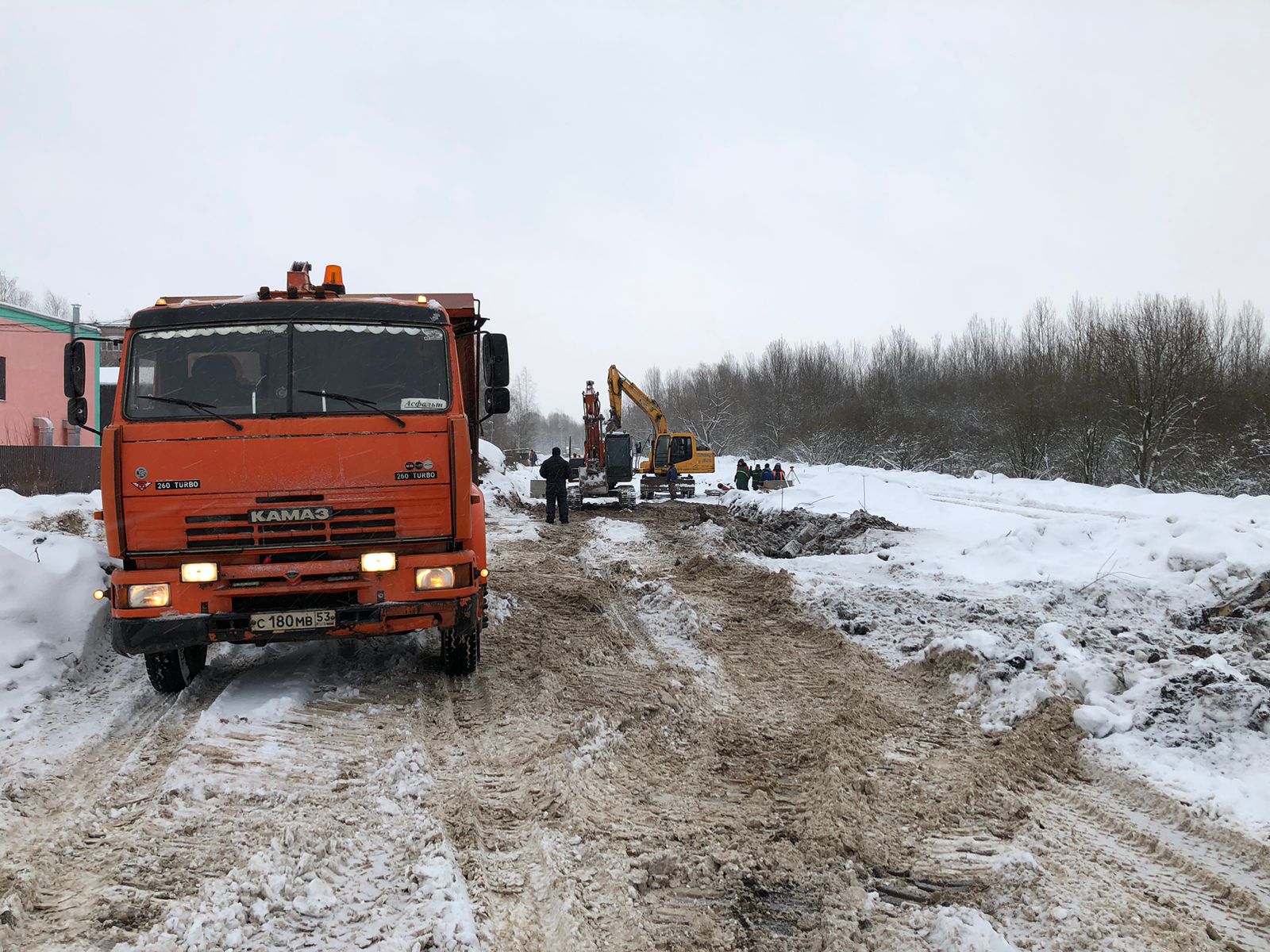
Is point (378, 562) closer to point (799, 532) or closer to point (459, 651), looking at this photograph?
point (459, 651)

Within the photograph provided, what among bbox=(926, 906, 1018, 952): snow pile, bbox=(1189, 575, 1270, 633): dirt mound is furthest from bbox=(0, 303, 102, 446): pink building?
bbox=(1189, 575, 1270, 633): dirt mound

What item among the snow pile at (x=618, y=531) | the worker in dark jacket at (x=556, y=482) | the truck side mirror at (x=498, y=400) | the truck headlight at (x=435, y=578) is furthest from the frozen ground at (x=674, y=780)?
the worker in dark jacket at (x=556, y=482)

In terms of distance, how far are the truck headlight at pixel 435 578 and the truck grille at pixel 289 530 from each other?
32 cm

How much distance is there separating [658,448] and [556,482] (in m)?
10.4

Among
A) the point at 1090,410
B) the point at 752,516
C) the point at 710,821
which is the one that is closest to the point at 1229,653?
the point at 710,821

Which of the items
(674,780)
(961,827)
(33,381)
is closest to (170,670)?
(674,780)

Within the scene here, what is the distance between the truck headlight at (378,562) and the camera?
502 centimetres

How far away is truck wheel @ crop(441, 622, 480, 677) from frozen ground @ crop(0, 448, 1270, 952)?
0.69ft

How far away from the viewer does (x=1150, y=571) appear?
818 centimetres

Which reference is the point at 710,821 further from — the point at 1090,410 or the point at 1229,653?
the point at 1090,410

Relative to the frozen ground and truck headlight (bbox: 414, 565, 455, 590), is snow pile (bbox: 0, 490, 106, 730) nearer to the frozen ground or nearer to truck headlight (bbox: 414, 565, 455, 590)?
the frozen ground

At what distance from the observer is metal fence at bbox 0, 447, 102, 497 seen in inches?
723

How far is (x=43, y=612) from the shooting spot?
617 cm

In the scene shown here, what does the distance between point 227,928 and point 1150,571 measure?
8.89 metres
